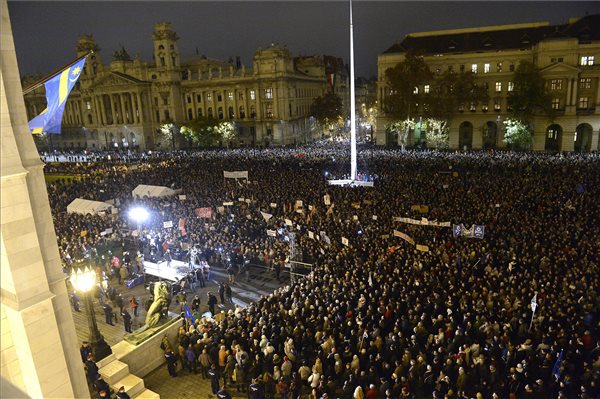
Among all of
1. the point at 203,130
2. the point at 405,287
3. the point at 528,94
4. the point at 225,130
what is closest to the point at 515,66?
the point at 528,94

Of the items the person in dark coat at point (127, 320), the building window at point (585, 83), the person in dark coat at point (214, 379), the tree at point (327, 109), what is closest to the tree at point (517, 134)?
the building window at point (585, 83)

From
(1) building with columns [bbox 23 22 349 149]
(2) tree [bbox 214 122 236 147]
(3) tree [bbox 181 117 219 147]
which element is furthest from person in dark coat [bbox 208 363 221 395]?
(1) building with columns [bbox 23 22 349 149]

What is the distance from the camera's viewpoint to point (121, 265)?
2092 cm

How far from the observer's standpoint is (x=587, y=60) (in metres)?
50.8

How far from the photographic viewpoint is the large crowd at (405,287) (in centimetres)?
1081

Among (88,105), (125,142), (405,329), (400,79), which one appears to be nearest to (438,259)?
(405,329)

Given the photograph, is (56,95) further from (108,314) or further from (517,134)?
(517,134)

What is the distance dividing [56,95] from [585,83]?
58.9 meters

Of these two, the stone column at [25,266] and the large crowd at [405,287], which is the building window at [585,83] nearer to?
the large crowd at [405,287]

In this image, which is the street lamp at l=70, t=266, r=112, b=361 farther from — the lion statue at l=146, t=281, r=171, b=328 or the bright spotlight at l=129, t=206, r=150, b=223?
the bright spotlight at l=129, t=206, r=150, b=223

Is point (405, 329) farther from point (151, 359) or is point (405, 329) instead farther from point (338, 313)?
point (151, 359)

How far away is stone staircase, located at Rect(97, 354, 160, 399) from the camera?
11203 mm

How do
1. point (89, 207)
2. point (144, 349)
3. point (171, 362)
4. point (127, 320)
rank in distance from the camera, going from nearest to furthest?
1. point (171, 362)
2. point (144, 349)
3. point (127, 320)
4. point (89, 207)

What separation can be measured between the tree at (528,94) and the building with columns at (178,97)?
98.1 ft
